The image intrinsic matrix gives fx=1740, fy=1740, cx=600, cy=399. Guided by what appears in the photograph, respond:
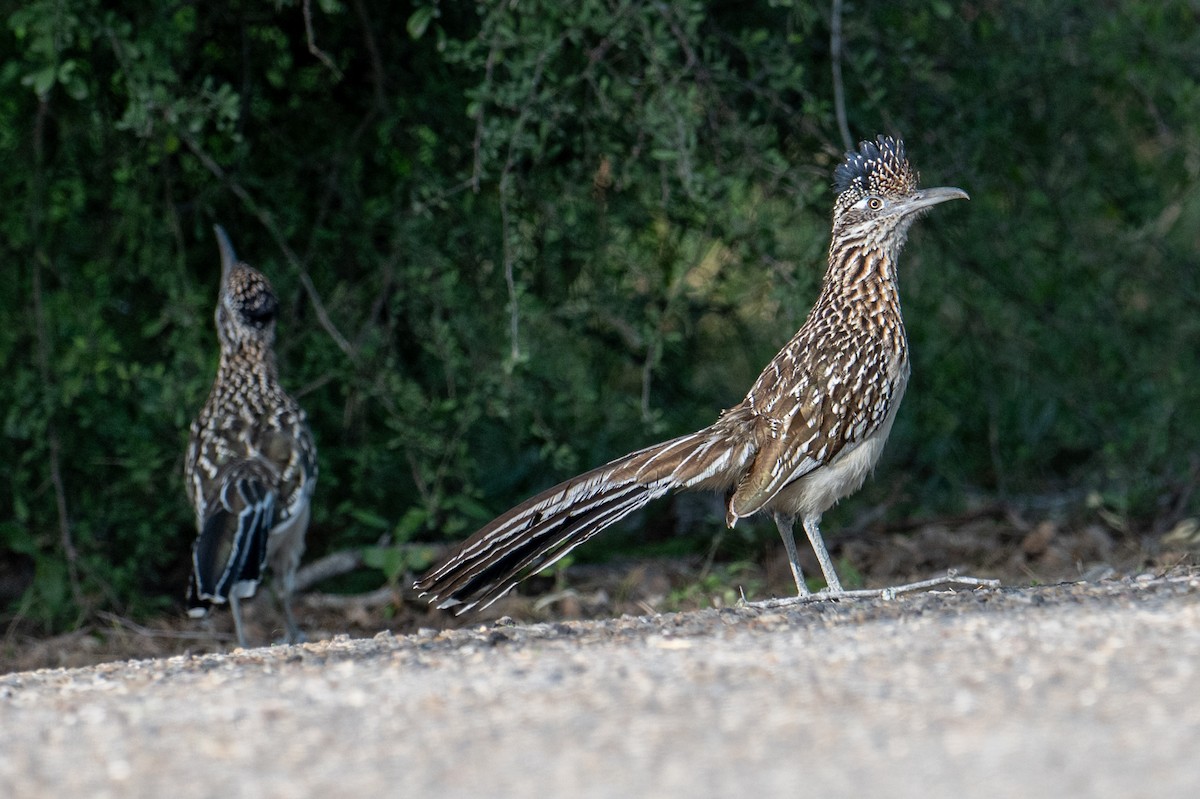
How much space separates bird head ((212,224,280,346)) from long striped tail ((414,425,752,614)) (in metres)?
2.62

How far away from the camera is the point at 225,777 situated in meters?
3.38

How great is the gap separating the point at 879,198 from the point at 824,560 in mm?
1537

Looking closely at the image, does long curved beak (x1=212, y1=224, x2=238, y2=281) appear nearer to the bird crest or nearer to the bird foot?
the bird crest

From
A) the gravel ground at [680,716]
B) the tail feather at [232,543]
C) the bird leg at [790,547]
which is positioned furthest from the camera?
the tail feather at [232,543]

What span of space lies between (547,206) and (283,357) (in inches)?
72.3

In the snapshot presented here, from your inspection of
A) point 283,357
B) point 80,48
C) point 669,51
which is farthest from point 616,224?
point 80,48

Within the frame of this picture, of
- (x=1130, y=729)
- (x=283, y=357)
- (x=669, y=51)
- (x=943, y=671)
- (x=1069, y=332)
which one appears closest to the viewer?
(x=1130, y=729)

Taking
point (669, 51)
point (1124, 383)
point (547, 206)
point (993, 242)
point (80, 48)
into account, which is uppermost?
point (80, 48)

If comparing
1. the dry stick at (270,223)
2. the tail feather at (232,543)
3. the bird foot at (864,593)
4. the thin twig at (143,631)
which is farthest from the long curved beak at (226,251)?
the bird foot at (864,593)

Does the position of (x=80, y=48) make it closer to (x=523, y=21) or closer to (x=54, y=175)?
(x=54, y=175)

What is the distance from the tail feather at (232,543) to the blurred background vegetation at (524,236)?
64 centimetres

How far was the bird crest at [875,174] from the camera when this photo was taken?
22.3 feet

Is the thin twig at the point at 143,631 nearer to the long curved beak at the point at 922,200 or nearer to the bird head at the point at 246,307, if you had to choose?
the bird head at the point at 246,307

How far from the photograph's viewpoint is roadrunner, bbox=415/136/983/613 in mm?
5930
